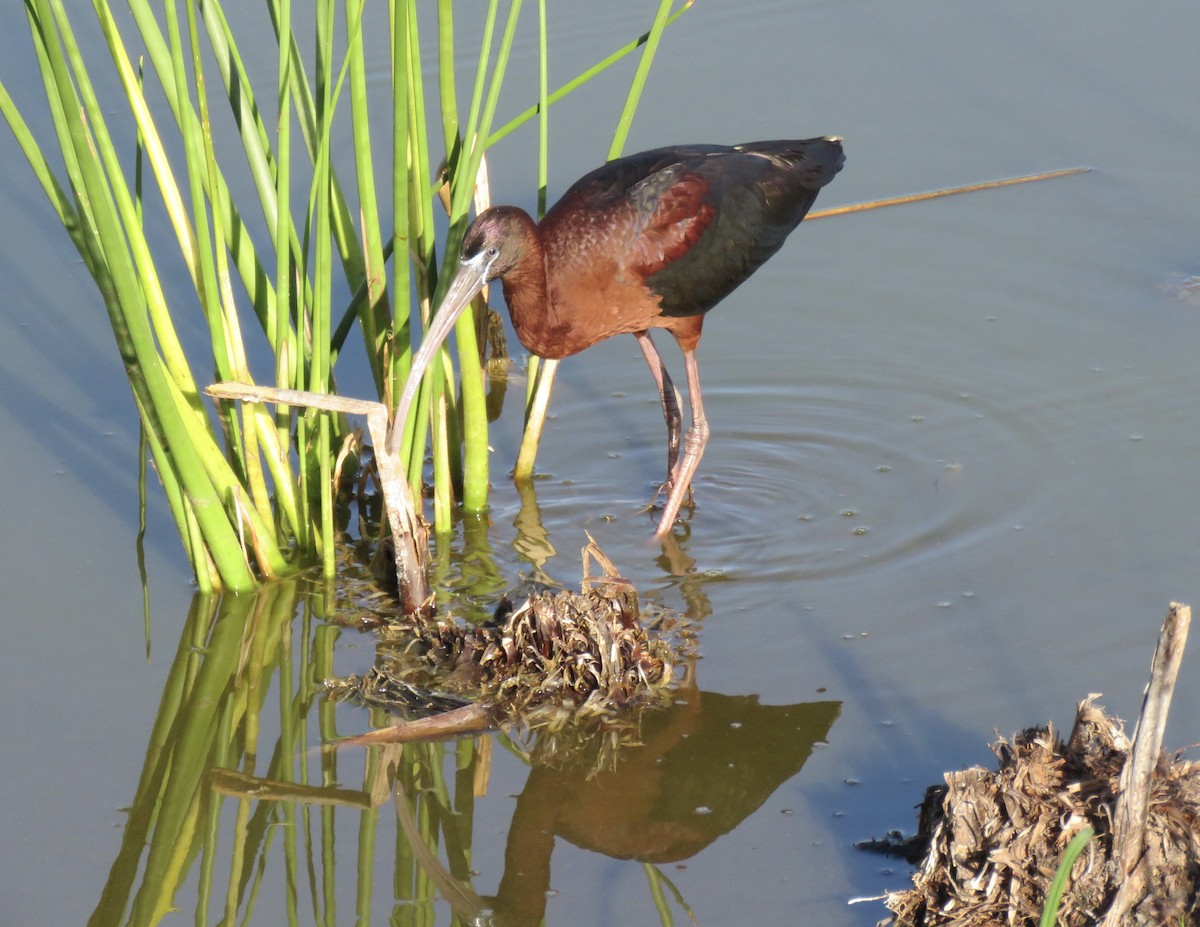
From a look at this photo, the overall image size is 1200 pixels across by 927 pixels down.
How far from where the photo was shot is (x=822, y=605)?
4516mm

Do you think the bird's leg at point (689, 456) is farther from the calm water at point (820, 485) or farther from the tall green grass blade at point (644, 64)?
the tall green grass blade at point (644, 64)

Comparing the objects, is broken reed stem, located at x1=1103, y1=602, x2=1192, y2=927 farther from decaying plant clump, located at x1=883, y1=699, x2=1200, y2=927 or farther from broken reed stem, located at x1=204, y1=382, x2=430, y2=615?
broken reed stem, located at x1=204, y1=382, x2=430, y2=615

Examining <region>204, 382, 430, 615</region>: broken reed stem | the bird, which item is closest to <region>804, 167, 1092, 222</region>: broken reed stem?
the bird

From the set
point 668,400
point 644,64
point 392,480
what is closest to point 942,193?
point 668,400

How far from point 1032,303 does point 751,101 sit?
2.15 metres

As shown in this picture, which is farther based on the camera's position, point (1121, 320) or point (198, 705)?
point (1121, 320)

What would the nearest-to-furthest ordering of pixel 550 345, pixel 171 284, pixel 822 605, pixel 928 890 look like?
1. pixel 928 890
2. pixel 822 605
3. pixel 550 345
4. pixel 171 284

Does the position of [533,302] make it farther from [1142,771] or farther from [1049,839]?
[1142,771]

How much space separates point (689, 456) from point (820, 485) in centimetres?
48

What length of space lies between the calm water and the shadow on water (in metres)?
0.02

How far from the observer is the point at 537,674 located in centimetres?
402

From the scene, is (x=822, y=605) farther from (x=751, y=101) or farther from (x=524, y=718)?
(x=751, y=101)

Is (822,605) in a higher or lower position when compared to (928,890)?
higher

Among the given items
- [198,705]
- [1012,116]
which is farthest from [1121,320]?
[198,705]
